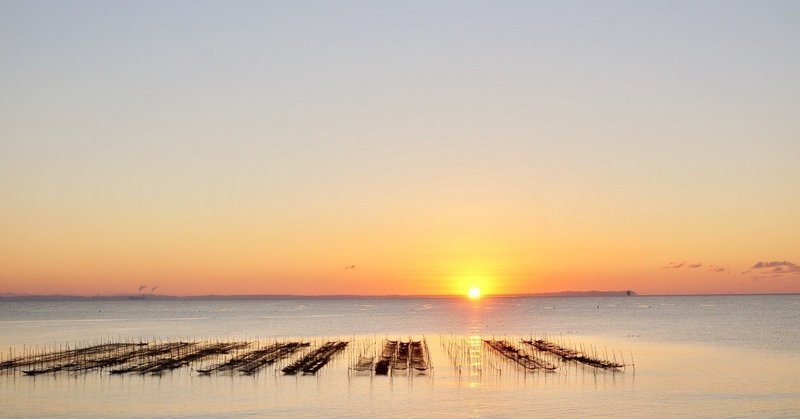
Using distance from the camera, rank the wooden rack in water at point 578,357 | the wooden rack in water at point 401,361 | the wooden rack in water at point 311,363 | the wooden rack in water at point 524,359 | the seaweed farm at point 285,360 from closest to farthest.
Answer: the wooden rack in water at point 311,363 → the seaweed farm at point 285,360 → the wooden rack in water at point 401,361 → the wooden rack in water at point 578,357 → the wooden rack in water at point 524,359

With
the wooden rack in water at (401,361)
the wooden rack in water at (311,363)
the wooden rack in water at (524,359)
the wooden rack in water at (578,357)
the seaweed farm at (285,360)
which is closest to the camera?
the wooden rack in water at (311,363)

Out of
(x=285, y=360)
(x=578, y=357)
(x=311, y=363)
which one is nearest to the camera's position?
(x=311, y=363)

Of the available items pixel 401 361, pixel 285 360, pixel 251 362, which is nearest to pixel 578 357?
pixel 401 361

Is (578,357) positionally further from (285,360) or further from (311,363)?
(285,360)

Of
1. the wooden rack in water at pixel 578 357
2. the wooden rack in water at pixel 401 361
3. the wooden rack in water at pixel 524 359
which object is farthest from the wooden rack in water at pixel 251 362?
the wooden rack in water at pixel 578 357

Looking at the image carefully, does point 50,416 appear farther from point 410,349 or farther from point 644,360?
point 644,360

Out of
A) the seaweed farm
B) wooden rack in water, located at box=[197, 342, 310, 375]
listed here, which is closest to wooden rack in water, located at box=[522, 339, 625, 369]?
the seaweed farm

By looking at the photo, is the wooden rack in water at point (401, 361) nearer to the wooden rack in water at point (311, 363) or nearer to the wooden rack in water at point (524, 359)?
the wooden rack in water at point (311, 363)

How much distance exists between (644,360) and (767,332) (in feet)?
181

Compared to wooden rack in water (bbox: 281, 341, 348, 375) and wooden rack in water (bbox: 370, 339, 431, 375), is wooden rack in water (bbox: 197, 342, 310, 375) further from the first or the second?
wooden rack in water (bbox: 370, 339, 431, 375)

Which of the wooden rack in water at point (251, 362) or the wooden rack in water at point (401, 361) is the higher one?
the wooden rack in water at point (251, 362)

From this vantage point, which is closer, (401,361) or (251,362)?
(251,362)

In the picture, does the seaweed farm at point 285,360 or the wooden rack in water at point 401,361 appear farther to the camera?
the wooden rack in water at point 401,361

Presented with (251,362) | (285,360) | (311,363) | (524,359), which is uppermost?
(251,362)
